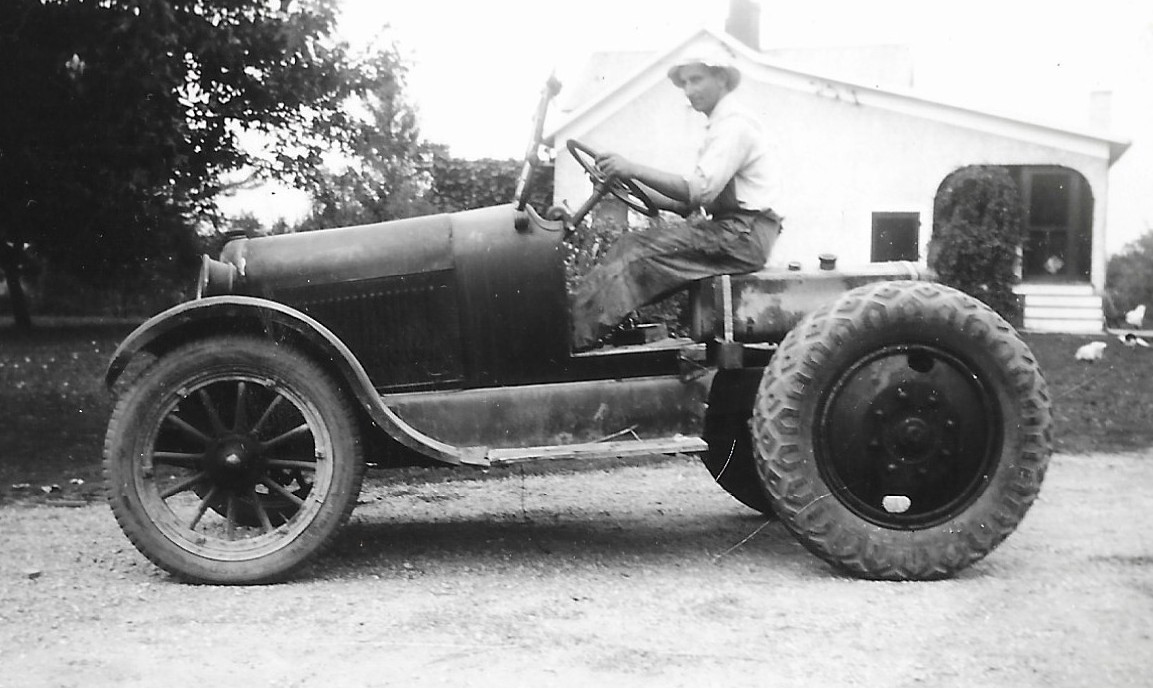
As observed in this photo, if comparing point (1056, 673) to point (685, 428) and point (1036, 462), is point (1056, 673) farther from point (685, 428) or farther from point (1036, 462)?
point (685, 428)

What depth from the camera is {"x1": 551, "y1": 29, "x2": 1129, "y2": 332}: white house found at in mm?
17375

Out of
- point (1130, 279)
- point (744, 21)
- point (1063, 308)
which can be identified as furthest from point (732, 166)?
Result: point (744, 21)

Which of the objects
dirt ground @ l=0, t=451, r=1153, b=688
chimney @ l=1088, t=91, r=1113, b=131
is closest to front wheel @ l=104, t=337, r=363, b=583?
dirt ground @ l=0, t=451, r=1153, b=688

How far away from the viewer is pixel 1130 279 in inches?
554

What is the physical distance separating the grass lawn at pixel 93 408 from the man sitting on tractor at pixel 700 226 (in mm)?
3585

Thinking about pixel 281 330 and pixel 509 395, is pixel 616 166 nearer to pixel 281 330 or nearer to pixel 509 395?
pixel 509 395

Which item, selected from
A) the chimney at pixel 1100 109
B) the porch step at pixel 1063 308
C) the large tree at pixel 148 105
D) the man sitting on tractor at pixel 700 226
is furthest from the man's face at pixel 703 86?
the chimney at pixel 1100 109

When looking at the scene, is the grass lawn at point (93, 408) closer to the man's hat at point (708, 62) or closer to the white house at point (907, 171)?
the white house at point (907, 171)

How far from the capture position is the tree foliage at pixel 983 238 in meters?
16.4

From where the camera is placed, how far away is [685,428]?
15.7 feet

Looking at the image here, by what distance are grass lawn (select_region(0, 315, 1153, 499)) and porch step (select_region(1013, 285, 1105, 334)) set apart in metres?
1.46

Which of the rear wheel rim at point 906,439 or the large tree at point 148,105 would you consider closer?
the rear wheel rim at point 906,439

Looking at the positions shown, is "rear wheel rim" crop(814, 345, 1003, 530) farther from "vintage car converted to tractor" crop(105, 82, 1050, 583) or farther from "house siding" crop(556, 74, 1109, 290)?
"house siding" crop(556, 74, 1109, 290)

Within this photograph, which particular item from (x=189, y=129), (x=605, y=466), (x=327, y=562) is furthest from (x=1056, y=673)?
(x=189, y=129)
